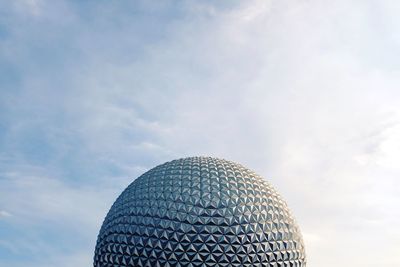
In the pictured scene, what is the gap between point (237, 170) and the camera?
109ft

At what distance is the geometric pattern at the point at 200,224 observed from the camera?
90.5 feet

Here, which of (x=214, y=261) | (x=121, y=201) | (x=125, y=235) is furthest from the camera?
(x=121, y=201)

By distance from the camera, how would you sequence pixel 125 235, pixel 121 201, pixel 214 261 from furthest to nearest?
pixel 121 201
pixel 125 235
pixel 214 261

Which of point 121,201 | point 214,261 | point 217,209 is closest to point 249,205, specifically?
point 217,209

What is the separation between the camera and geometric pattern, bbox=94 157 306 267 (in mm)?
27578

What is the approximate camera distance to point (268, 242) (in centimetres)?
2862

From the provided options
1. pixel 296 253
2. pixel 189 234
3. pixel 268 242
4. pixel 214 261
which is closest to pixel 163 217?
pixel 189 234

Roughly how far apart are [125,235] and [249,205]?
901 centimetres

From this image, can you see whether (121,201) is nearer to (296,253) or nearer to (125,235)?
(125,235)

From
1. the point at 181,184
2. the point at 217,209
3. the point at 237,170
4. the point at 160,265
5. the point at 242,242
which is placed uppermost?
the point at 237,170

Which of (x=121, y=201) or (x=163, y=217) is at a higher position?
(x=121, y=201)

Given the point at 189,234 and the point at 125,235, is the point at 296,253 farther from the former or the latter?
the point at 125,235

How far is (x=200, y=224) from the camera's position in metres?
27.9

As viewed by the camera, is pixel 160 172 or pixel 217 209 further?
pixel 160 172
